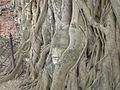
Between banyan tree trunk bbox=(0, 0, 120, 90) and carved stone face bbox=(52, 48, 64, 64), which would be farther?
carved stone face bbox=(52, 48, 64, 64)

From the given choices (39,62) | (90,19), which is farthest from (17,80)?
(90,19)

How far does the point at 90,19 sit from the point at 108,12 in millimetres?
253

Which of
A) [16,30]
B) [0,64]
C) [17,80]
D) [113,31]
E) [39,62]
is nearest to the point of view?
[113,31]

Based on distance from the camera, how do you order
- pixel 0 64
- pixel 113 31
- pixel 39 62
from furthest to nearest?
1. pixel 0 64
2. pixel 39 62
3. pixel 113 31

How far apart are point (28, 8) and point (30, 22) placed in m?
0.28

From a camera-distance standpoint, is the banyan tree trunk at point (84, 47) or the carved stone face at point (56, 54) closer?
the banyan tree trunk at point (84, 47)

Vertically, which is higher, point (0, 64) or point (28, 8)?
point (28, 8)

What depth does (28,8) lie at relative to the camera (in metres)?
5.82

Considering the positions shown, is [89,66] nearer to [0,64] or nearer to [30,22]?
[30,22]

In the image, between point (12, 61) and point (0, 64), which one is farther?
point (0, 64)

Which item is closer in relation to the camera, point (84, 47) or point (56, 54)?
point (84, 47)

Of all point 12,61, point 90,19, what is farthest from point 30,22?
point 90,19

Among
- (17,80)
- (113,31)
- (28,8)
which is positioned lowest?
(17,80)

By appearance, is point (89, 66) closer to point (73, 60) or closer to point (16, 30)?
point (73, 60)
